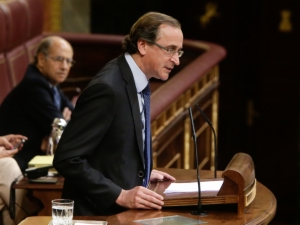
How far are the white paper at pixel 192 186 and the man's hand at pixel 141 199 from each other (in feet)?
0.50

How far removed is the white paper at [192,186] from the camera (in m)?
2.83

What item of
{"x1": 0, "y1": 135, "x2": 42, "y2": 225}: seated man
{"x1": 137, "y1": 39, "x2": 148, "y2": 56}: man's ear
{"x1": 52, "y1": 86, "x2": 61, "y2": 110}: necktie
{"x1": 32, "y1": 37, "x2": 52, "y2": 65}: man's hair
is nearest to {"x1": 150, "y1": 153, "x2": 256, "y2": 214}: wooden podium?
{"x1": 137, "y1": 39, "x2": 148, "y2": 56}: man's ear

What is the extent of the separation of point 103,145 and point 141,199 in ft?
0.82

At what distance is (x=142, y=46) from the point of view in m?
2.89

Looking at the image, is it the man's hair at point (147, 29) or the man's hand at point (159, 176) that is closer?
the man's hair at point (147, 29)

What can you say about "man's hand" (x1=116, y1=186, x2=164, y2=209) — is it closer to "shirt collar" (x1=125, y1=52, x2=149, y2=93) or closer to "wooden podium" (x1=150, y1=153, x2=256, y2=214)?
"wooden podium" (x1=150, y1=153, x2=256, y2=214)

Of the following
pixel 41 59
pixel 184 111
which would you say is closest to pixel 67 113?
pixel 41 59

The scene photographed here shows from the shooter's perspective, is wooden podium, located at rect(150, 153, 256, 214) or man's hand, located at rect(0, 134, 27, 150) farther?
man's hand, located at rect(0, 134, 27, 150)

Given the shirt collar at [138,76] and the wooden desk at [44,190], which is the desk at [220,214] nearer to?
the shirt collar at [138,76]

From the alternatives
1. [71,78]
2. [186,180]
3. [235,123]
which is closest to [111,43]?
[71,78]

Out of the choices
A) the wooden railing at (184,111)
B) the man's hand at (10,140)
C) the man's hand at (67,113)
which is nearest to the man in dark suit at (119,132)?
the man's hand at (10,140)

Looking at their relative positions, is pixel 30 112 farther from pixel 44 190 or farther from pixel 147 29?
pixel 147 29

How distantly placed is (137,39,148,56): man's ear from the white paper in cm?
51

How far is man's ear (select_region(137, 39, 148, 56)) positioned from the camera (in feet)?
9.45
